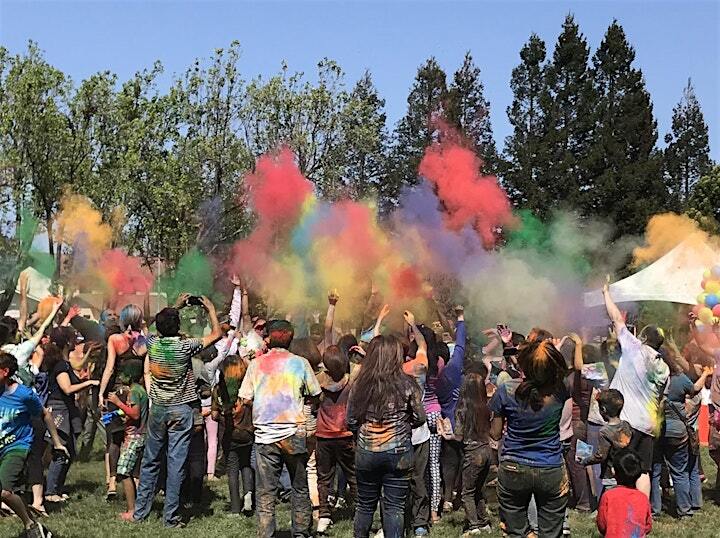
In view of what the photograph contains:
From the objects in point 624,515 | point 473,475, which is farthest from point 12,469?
point 624,515

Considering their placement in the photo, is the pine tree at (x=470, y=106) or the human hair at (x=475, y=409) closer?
the human hair at (x=475, y=409)

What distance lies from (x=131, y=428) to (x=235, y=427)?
1042mm

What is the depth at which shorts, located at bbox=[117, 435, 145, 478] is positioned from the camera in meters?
7.89

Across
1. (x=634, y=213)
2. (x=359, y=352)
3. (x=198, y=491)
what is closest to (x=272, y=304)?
(x=198, y=491)

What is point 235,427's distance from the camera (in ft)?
26.1

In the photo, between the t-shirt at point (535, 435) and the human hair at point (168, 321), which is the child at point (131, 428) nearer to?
the human hair at point (168, 321)

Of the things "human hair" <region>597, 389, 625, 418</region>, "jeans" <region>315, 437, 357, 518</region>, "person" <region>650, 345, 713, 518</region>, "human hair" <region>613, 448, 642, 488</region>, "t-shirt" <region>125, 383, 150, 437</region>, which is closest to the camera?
"human hair" <region>613, 448, 642, 488</region>

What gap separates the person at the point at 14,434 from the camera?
21.0 feet

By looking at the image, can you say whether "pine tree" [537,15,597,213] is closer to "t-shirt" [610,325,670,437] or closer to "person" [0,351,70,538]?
"t-shirt" [610,325,670,437]

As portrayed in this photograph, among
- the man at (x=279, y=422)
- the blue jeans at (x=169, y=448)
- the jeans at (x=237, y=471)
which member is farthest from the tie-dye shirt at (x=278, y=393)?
the jeans at (x=237, y=471)

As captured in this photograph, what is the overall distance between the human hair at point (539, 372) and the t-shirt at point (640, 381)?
2171 millimetres

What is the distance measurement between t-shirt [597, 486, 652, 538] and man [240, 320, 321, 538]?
2.55 m

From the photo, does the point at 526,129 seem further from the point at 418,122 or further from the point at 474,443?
the point at 474,443

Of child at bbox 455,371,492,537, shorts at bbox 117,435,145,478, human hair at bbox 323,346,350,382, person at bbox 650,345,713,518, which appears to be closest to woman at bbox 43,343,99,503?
shorts at bbox 117,435,145,478
